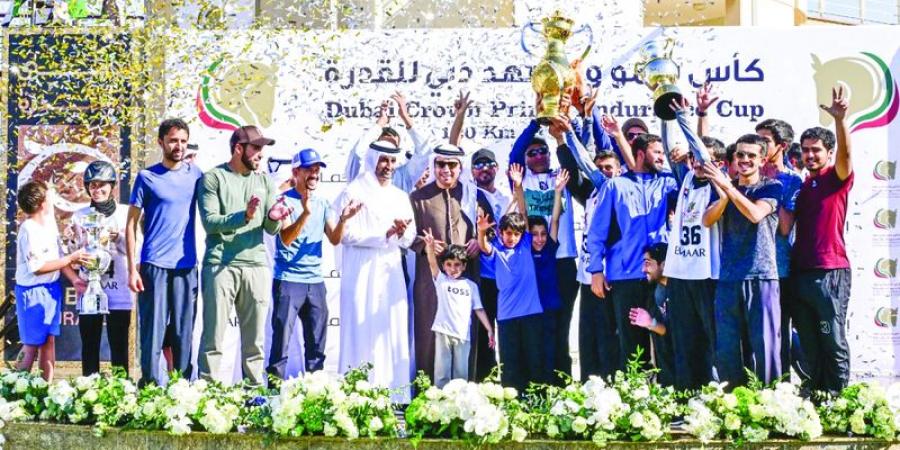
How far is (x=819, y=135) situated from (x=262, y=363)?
379 cm

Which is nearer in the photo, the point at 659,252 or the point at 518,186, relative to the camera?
the point at 659,252

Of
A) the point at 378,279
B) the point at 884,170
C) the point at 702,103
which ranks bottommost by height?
→ the point at 378,279

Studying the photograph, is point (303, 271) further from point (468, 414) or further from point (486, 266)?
point (468, 414)

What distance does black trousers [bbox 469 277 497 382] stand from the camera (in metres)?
7.47

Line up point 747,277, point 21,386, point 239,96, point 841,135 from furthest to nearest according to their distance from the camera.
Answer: point 239,96
point 841,135
point 747,277
point 21,386

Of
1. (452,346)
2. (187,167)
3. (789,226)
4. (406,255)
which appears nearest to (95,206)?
(187,167)

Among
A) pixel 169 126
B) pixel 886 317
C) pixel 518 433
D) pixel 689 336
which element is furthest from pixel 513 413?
pixel 886 317

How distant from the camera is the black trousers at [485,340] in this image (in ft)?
24.5

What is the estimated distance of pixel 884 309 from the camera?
7605 millimetres

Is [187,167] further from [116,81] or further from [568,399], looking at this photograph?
[568,399]

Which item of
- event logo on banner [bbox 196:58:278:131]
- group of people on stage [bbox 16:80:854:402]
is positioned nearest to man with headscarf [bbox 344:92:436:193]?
group of people on stage [bbox 16:80:854:402]

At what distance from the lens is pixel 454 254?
23.9ft

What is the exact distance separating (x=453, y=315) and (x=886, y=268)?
301 cm

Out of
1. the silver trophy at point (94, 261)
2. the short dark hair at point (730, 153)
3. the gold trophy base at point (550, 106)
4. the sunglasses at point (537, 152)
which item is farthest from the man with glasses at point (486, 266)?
the silver trophy at point (94, 261)
